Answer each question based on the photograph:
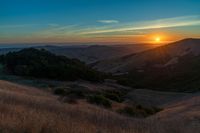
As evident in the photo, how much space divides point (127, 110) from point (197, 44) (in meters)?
98.5

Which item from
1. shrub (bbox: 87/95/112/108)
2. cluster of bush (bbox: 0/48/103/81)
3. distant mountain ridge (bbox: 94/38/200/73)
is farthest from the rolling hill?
shrub (bbox: 87/95/112/108)

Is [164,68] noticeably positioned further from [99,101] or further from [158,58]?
[99,101]

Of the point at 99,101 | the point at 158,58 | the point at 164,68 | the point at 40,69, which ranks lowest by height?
the point at 164,68

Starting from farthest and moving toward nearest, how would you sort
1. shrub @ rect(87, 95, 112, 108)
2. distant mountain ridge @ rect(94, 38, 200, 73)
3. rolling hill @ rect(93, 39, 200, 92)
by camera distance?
distant mountain ridge @ rect(94, 38, 200, 73), rolling hill @ rect(93, 39, 200, 92), shrub @ rect(87, 95, 112, 108)

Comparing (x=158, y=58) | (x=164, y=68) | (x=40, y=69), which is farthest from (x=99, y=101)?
(x=158, y=58)

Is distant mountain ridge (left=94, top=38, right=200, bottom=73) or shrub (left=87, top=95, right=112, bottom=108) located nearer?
shrub (left=87, top=95, right=112, bottom=108)

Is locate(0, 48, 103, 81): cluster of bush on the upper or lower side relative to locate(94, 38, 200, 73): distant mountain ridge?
upper

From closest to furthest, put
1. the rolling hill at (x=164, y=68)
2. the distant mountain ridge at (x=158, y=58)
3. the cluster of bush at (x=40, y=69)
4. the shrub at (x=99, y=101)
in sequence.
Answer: the shrub at (x=99, y=101), the cluster of bush at (x=40, y=69), the rolling hill at (x=164, y=68), the distant mountain ridge at (x=158, y=58)

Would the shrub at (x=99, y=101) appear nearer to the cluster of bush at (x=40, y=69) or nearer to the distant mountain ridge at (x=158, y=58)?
the cluster of bush at (x=40, y=69)

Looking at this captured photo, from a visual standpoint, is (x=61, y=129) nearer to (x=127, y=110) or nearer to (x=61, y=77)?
(x=127, y=110)

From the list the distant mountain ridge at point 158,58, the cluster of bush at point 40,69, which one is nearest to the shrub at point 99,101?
the cluster of bush at point 40,69

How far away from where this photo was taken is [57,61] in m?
64.1

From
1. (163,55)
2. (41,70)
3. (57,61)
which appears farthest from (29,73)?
(163,55)

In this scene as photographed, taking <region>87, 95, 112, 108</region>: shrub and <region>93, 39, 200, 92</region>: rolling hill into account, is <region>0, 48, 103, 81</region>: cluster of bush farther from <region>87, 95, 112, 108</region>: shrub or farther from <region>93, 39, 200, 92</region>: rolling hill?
<region>87, 95, 112, 108</region>: shrub
